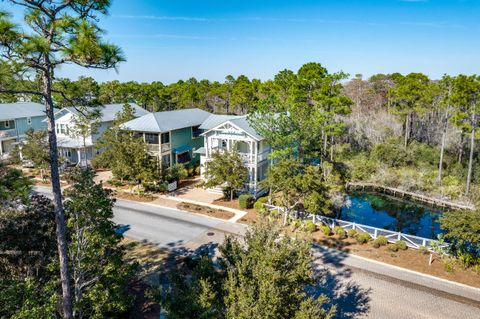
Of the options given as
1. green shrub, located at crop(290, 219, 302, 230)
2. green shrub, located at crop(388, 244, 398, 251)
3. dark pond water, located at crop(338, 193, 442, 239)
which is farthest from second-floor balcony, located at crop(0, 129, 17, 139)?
green shrub, located at crop(388, 244, 398, 251)

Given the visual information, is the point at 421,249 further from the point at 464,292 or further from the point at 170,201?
the point at 170,201

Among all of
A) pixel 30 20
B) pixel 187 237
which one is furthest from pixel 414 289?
pixel 30 20

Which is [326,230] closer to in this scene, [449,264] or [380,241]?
[380,241]

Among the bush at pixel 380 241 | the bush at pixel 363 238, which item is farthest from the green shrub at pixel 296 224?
the bush at pixel 380 241

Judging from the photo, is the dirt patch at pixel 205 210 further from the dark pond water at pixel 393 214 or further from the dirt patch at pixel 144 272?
the dark pond water at pixel 393 214

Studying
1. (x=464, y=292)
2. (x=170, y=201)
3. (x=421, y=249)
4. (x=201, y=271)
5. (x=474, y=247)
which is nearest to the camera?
(x=201, y=271)

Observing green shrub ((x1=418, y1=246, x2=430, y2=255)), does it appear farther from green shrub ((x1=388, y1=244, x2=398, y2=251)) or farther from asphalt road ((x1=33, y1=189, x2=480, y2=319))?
asphalt road ((x1=33, y1=189, x2=480, y2=319))
